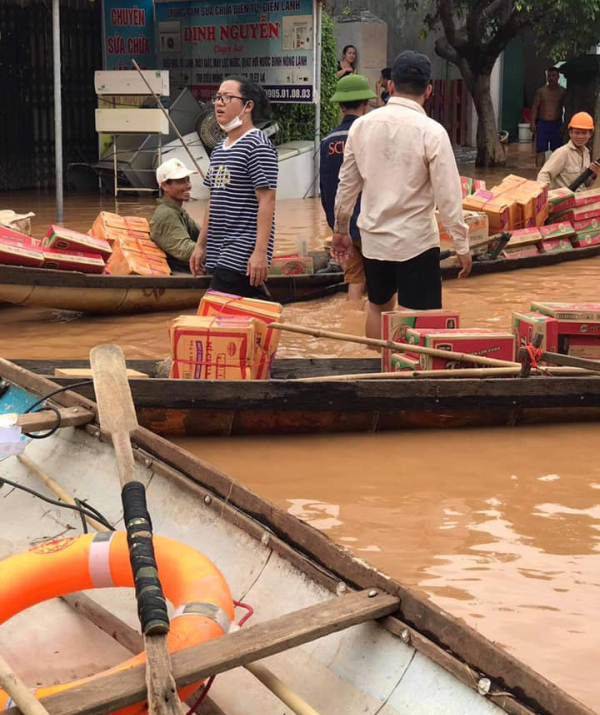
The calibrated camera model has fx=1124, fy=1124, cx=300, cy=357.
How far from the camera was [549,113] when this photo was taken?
1892 centimetres

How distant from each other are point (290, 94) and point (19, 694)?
14083 mm

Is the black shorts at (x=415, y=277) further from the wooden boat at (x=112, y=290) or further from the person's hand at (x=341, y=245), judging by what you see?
the wooden boat at (x=112, y=290)

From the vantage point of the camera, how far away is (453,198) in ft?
20.0

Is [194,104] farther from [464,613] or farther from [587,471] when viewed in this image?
[464,613]

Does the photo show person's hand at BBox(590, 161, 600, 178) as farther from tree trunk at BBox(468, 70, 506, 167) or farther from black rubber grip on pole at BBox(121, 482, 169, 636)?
tree trunk at BBox(468, 70, 506, 167)

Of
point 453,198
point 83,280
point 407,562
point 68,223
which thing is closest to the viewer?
point 407,562

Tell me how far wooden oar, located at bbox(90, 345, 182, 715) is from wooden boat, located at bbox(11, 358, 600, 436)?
2.10 meters

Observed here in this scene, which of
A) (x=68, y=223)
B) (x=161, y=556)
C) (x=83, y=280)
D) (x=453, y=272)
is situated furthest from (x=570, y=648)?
(x=68, y=223)

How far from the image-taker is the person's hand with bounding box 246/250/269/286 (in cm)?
624

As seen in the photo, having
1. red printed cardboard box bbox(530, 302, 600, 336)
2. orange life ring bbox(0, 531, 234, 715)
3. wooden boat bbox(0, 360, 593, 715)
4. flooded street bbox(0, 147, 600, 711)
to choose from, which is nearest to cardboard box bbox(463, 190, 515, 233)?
flooded street bbox(0, 147, 600, 711)

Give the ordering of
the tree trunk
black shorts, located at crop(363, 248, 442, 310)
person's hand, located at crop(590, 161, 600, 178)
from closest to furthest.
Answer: black shorts, located at crop(363, 248, 442, 310), person's hand, located at crop(590, 161, 600, 178), the tree trunk

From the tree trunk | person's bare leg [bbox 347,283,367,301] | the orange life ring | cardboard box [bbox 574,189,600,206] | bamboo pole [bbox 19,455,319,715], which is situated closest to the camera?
bamboo pole [bbox 19,455,319,715]

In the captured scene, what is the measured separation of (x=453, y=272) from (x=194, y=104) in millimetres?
7838

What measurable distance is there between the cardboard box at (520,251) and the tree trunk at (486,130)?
9449 millimetres
